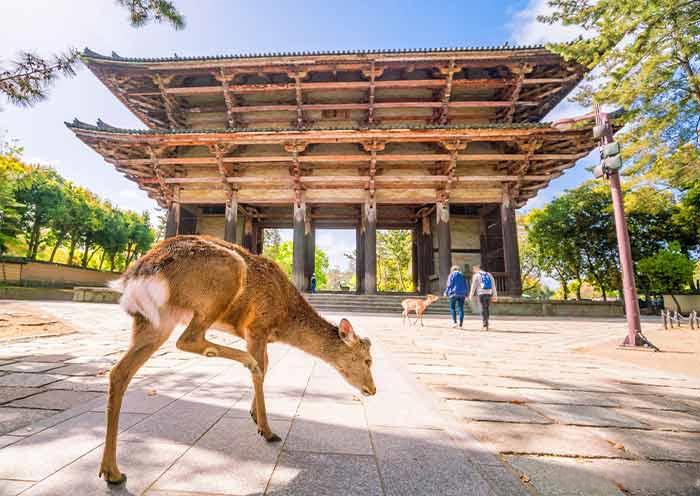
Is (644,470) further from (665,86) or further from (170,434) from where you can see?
(665,86)

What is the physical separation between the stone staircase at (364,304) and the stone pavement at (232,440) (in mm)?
9605

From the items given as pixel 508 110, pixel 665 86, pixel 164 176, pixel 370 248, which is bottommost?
pixel 370 248

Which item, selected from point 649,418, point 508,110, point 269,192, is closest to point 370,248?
point 269,192

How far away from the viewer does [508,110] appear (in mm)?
14828

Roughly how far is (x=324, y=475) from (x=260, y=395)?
662mm

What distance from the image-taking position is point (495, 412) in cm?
260

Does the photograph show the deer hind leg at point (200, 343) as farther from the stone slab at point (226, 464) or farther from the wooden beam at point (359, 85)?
the wooden beam at point (359, 85)

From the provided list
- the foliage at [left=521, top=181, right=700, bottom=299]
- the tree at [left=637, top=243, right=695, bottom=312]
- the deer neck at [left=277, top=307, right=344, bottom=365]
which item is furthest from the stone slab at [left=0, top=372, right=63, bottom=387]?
the foliage at [left=521, top=181, right=700, bottom=299]

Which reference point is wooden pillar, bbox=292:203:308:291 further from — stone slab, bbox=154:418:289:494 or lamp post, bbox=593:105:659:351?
stone slab, bbox=154:418:289:494

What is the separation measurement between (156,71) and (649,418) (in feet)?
62.5

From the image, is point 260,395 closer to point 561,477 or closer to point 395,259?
point 561,477

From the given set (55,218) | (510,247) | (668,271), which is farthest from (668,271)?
(55,218)

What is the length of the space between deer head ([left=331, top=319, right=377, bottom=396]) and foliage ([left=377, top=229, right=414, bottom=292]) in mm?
32376

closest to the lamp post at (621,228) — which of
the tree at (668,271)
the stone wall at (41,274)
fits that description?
the tree at (668,271)
